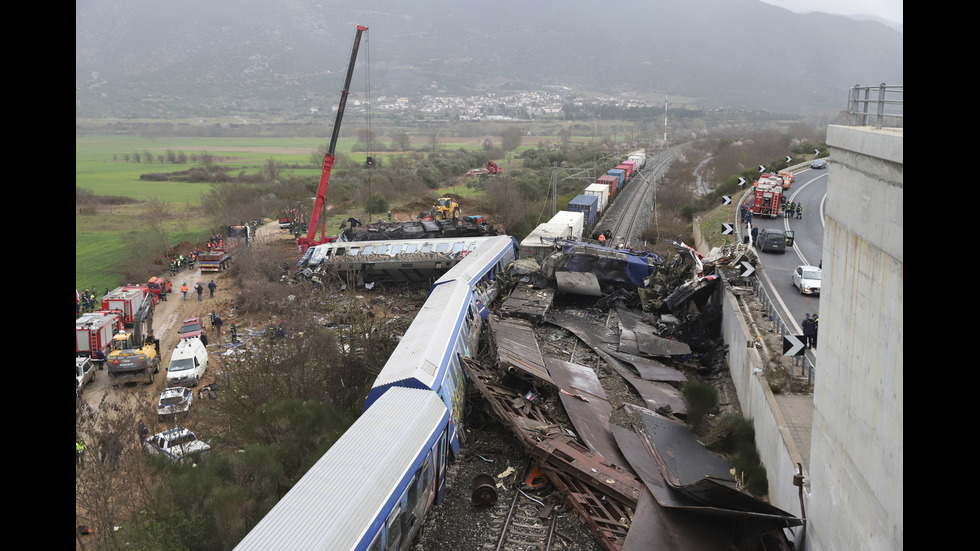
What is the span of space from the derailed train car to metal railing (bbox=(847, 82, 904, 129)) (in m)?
7.98

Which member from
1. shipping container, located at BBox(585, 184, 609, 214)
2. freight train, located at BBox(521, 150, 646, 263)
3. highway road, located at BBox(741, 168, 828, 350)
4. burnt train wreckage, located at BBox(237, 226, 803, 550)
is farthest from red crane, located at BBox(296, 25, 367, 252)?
highway road, located at BBox(741, 168, 828, 350)

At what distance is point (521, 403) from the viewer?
15.6 m

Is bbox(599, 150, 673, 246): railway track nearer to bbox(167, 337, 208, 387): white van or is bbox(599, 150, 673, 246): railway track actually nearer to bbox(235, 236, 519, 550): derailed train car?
bbox(167, 337, 208, 387): white van

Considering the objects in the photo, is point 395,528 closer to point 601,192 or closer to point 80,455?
point 80,455

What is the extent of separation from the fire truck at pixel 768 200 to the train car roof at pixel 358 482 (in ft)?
113

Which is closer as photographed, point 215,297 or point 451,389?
point 451,389

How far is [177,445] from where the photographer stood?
1652cm

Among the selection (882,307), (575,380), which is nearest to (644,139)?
(575,380)

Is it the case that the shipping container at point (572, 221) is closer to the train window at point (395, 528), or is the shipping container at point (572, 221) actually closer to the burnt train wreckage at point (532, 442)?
the burnt train wreckage at point (532, 442)

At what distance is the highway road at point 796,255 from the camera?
23.4 meters

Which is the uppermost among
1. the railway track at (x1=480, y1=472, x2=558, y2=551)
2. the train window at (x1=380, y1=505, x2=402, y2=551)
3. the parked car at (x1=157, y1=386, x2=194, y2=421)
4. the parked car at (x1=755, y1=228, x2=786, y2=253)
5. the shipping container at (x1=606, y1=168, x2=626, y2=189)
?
the shipping container at (x1=606, y1=168, x2=626, y2=189)

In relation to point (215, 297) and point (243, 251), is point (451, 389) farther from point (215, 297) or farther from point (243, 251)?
point (243, 251)

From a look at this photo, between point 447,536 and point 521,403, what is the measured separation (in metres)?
4.41

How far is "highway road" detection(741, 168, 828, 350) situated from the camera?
76.7 feet
